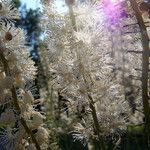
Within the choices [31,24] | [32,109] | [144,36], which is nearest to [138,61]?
[32,109]

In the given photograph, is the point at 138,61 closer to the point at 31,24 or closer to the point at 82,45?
the point at 82,45

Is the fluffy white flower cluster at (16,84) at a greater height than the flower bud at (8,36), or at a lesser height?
lesser

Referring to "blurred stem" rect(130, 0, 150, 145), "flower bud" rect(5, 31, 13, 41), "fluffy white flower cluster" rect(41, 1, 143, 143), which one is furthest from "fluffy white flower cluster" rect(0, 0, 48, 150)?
"blurred stem" rect(130, 0, 150, 145)

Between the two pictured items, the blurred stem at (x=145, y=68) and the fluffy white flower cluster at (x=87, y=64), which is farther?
the fluffy white flower cluster at (x=87, y=64)

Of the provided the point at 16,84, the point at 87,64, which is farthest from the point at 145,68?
the point at 16,84

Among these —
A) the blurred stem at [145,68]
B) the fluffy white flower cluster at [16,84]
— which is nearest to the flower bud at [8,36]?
the fluffy white flower cluster at [16,84]

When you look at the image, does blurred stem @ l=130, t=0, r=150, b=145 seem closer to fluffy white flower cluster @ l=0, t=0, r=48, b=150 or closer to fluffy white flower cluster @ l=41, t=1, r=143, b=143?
fluffy white flower cluster @ l=41, t=1, r=143, b=143

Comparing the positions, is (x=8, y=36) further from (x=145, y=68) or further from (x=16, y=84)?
(x=145, y=68)

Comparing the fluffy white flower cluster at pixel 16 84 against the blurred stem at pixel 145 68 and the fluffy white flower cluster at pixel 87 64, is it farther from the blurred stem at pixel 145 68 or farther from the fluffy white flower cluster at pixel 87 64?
the blurred stem at pixel 145 68

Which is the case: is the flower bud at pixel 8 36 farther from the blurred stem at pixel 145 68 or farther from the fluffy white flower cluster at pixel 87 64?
the blurred stem at pixel 145 68

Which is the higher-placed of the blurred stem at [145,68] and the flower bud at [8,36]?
the flower bud at [8,36]

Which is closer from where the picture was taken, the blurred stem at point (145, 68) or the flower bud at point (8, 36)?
the blurred stem at point (145, 68)

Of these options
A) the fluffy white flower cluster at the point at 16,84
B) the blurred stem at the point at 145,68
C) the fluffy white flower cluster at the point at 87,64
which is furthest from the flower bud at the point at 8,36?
the blurred stem at the point at 145,68

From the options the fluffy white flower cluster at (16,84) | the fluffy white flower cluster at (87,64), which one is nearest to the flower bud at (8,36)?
the fluffy white flower cluster at (16,84)
